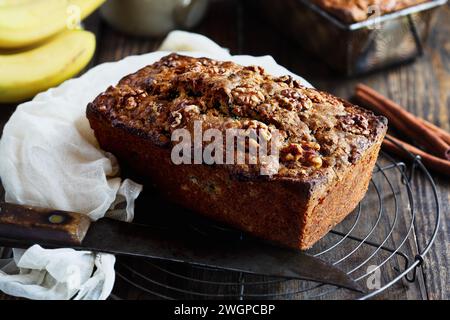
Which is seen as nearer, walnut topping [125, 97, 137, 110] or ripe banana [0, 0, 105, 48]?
walnut topping [125, 97, 137, 110]

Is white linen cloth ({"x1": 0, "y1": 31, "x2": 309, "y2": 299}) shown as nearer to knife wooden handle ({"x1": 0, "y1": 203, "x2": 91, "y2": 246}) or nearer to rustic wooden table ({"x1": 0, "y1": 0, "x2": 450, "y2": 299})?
knife wooden handle ({"x1": 0, "y1": 203, "x2": 91, "y2": 246})

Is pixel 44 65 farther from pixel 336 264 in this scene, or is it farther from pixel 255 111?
pixel 336 264

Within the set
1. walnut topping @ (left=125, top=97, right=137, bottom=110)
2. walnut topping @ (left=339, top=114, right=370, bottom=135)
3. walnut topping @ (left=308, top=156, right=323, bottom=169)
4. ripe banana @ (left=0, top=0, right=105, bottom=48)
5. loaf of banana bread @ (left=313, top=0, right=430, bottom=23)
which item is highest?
loaf of banana bread @ (left=313, top=0, right=430, bottom=23)

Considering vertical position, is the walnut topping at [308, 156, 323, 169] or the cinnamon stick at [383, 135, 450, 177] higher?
the cinnamon stick at [383, 135, 450, 177]

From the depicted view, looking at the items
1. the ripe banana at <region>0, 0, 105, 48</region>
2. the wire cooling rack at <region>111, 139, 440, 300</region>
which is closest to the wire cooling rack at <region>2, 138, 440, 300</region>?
the wire cooling rack at <region>111, 139, 440, 300</region>

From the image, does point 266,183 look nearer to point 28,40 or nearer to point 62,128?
point 62,128
